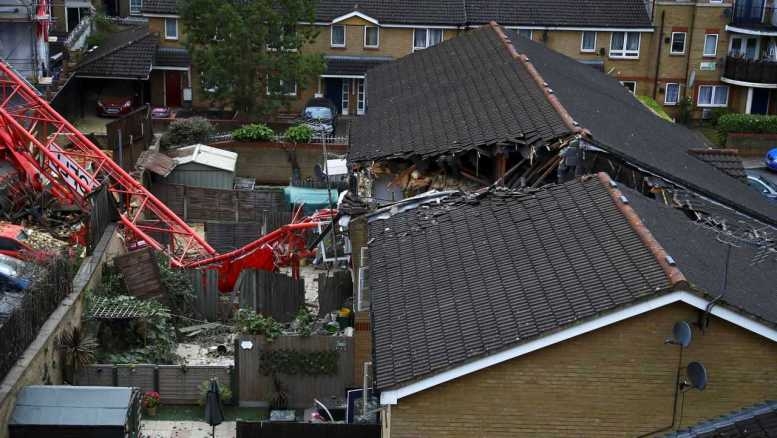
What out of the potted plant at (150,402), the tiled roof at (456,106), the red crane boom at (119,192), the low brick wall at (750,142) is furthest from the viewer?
the low brick wall at (750,142)

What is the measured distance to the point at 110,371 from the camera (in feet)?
75.3

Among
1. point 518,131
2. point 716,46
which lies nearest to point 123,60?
point 716,46

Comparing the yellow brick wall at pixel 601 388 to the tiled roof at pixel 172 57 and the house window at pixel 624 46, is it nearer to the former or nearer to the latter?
the tiled roof at pixel 172 57

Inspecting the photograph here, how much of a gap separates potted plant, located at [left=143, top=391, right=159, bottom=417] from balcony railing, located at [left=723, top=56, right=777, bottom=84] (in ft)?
124

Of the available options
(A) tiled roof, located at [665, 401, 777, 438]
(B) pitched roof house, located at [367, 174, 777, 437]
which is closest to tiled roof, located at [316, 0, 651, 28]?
(B) pitched roof house, located at [367, 174, 777, 437]

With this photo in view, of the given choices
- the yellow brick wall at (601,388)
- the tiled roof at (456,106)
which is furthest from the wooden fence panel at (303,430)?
the tiled roof at (456,106)

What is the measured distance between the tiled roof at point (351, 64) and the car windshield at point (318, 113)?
129 inches

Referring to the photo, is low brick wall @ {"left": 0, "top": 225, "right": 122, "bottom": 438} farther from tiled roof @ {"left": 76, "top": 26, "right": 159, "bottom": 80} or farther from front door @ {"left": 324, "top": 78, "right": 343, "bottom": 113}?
front door @ {"left": 324, "top": 78, "right": 343, "bottom": 113}

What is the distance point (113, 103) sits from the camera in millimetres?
49219

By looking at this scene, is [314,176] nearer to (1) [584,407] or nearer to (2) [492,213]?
(2) [492,213]

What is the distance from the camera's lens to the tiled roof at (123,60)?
48656mm

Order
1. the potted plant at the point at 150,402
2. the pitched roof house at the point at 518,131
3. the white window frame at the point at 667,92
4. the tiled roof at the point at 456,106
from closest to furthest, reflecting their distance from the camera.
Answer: the pitched roof house at the point at 518,131 → the potted plant at the point at 150,402 → the tiled roof at the point at 456,106 → the white window frame at the point at 667,92

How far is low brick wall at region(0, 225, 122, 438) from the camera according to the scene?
64.3ft

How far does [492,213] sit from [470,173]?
4.73 metres
